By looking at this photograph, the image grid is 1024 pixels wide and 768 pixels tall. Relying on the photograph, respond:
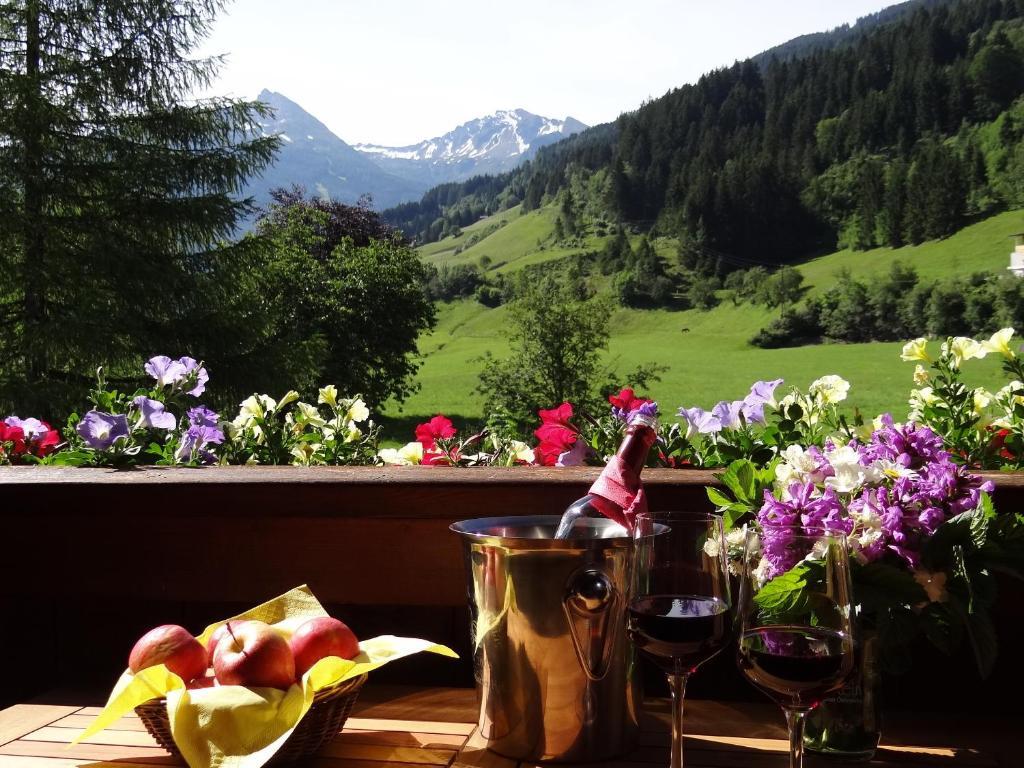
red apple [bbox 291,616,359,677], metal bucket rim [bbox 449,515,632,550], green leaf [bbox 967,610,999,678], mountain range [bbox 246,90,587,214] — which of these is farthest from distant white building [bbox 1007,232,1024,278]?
mountain range [bbox 246,90,587,214]

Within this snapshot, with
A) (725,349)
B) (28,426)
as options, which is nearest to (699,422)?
(28,426)

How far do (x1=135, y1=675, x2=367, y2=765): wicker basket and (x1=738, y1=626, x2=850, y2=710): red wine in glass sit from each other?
0.37m

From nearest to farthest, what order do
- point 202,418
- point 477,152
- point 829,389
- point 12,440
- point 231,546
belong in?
point 231,546 < point 829,389 < point 202,418 < point 12,440 < point 477,152

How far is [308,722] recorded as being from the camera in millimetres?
859

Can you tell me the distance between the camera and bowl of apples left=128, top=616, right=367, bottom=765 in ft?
2.78

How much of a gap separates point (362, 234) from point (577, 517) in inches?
911

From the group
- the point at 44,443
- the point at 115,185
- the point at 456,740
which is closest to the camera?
the point at 456,740

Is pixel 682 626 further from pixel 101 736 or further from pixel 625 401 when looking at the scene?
pixel 625 401

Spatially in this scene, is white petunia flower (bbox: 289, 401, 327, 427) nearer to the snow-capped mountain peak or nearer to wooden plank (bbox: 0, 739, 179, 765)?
wooden plank (bbox: 0, 739, 179, 765)

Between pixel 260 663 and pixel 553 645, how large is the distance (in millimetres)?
269

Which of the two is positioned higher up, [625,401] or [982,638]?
[625,401]

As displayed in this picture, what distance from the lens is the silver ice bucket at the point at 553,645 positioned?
876 millimetres

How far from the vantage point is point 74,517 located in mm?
1413

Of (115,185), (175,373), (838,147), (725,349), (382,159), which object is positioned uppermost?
(382,159)
